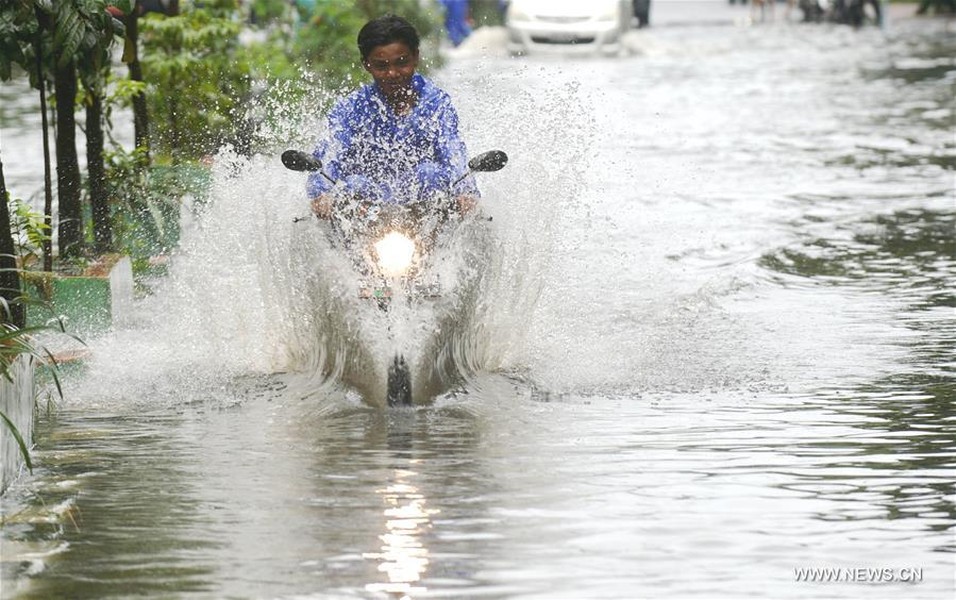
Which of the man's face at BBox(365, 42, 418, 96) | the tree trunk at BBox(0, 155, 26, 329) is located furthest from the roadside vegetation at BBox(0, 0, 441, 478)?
the man's face at BBox(365, 42, 418, 96)

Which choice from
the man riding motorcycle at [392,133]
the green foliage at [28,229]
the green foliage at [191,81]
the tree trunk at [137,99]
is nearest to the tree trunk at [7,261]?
the green foliage at [28,229]

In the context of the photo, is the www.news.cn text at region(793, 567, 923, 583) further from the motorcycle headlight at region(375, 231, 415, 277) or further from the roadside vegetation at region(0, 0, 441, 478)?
the motorcycle headlight at region(375, 231, 415, 277)

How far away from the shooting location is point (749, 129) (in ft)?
77.7

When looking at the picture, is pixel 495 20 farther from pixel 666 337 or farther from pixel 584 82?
pixel 666 337

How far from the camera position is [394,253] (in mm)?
9453

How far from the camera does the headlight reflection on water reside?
6.60 m

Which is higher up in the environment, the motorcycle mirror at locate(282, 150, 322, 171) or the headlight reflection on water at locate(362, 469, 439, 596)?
the motorcycle mirror at locate(282, 150, 322, 171)

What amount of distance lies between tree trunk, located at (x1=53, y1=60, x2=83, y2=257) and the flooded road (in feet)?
2.06

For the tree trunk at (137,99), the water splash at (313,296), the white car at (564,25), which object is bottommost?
the water splash at (313,296)

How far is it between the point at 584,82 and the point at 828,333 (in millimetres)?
18459

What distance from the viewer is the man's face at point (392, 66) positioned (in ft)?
32.5

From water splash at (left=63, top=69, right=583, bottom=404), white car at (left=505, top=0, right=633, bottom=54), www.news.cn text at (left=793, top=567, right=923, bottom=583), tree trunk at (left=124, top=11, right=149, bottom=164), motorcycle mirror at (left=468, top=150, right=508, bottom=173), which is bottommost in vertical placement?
www.news.cn text at (left=793, top=567, right=923, bottom=583)

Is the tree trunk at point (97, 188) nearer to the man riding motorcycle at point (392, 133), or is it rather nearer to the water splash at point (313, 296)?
the water splash at point (313, 296)

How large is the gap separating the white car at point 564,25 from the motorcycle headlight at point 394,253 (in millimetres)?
27340
